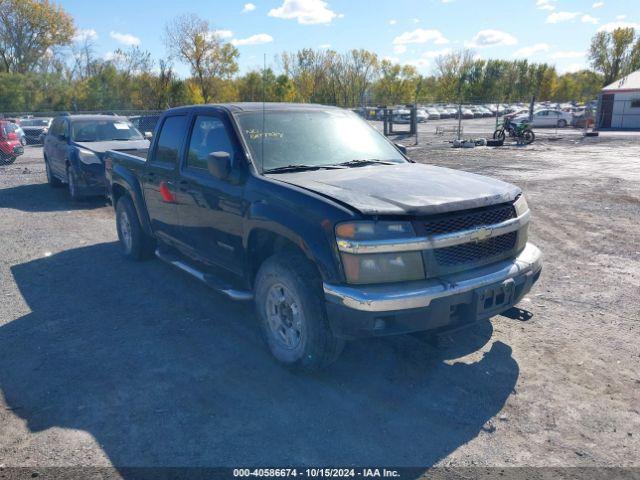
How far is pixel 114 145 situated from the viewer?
37.0 feet

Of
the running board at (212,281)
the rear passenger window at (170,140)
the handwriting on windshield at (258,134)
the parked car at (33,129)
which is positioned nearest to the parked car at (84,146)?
the rear passenger window at (170,140)

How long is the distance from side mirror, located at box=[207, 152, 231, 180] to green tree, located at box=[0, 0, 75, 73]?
2563 inches

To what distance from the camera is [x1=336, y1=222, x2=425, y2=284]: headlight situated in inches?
128

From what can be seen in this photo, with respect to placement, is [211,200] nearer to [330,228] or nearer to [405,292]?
[330,228]

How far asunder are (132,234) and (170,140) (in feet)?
5.65

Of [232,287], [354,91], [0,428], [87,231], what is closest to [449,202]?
[232,287]

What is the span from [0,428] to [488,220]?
3.54 metres

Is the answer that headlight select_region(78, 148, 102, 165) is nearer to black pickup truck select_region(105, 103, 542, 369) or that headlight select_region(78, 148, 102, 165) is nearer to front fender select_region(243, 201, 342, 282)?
black pickup truck select_region(105, 103, 542, 369)

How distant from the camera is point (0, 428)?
3.29 metres

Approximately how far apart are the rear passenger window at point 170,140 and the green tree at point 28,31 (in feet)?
207

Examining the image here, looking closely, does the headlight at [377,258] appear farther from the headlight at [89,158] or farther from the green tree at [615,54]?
the green tree at [615,54]

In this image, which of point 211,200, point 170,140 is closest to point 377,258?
point 211,200

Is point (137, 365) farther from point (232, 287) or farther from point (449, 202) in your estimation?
point (449, 202)

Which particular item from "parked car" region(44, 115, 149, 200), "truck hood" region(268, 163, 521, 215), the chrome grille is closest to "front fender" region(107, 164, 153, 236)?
"truck hood" region(268, 163, 521, 215)
